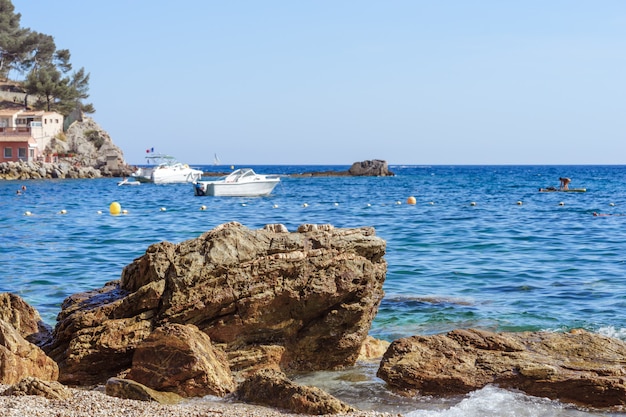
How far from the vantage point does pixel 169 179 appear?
8212 cm

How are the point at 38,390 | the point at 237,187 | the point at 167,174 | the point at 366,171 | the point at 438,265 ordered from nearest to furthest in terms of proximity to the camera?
the point at 38,390 < the point at 438,265 < the point at 237,187 < the point at 167,174 < the point at 366,171

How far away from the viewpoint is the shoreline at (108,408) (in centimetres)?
648

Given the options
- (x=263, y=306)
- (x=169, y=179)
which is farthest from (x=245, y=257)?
(x=169, y=179)

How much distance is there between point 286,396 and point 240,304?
1983 mm

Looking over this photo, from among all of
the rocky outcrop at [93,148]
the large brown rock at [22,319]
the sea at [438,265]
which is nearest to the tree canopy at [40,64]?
the rocky outcrop at [93,148]

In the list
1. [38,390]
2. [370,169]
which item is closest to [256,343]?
[38,390]

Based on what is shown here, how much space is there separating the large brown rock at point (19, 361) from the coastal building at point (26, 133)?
85887mm

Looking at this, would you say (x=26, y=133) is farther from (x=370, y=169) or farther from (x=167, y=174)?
(x=370, y=169)

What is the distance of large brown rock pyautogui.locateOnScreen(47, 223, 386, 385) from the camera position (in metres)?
8.84

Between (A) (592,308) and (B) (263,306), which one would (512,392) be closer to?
(B) (263,306)

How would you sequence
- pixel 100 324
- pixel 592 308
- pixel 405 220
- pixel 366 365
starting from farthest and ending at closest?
pixel 405 220 → pixel 592 308 → pixel 366 365 → pixel 100 324

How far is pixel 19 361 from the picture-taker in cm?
810

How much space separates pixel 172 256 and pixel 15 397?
2871 mm

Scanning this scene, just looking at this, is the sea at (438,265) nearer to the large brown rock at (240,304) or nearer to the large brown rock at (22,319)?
the large brown rock at (240,304)
